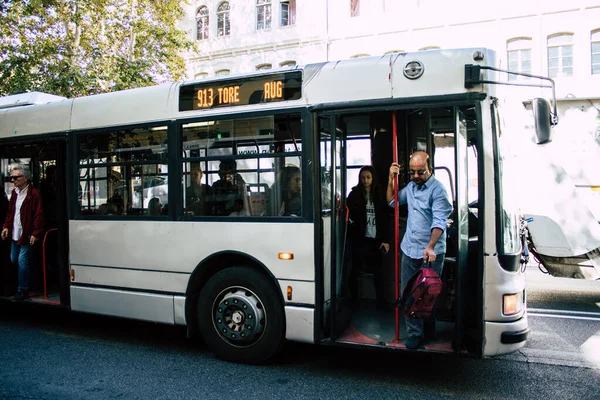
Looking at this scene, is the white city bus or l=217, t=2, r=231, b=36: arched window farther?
l=217, t=2, r=231, b=36: arched window

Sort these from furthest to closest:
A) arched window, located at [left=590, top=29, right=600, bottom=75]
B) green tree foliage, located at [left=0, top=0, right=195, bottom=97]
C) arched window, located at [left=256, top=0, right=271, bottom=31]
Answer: arched window, located at [left=256, top=0, right=271, bottom=31], arched window, located at [left=590, top=29, right=600, bottom=75], green tree foliage, located at [left=0, top=0, right=195, bottom=97]

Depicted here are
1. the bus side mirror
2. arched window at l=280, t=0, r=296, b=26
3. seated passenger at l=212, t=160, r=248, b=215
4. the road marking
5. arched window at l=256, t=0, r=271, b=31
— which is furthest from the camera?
arched window at l=256, t=0, r=271, b=31

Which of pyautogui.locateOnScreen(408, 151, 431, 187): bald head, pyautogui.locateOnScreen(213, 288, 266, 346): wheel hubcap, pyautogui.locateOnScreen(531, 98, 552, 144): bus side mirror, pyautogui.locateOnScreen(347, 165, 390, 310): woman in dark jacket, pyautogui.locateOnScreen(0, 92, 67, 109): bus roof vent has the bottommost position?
pyautogui.locateOnScreen(213, 288, 266, 346): wheel hubcap

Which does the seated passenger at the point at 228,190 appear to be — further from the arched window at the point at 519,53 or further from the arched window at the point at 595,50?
the arched window at the point at 595,50

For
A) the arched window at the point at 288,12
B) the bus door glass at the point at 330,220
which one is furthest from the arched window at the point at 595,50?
the bus door glass at the point at 330,220

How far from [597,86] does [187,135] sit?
19.1 metres

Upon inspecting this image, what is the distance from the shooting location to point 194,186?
18.7ft

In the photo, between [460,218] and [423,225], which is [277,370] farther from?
[460,218]

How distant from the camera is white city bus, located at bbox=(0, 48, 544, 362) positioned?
4539 millimetres

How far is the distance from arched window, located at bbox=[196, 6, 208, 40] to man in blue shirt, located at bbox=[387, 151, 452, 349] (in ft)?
81.5

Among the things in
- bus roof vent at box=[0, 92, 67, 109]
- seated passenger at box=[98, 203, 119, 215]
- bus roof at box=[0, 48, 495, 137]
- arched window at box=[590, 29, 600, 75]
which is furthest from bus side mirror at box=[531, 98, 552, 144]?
arched window at box=[590, 29, 600, 75]

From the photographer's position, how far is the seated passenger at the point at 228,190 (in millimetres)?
5430

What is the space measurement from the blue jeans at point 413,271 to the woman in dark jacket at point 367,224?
120 centimetres

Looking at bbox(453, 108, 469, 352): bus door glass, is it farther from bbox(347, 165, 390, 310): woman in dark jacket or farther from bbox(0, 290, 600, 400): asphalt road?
bbox(347, 165, 390, 310): woman in dark jacket
